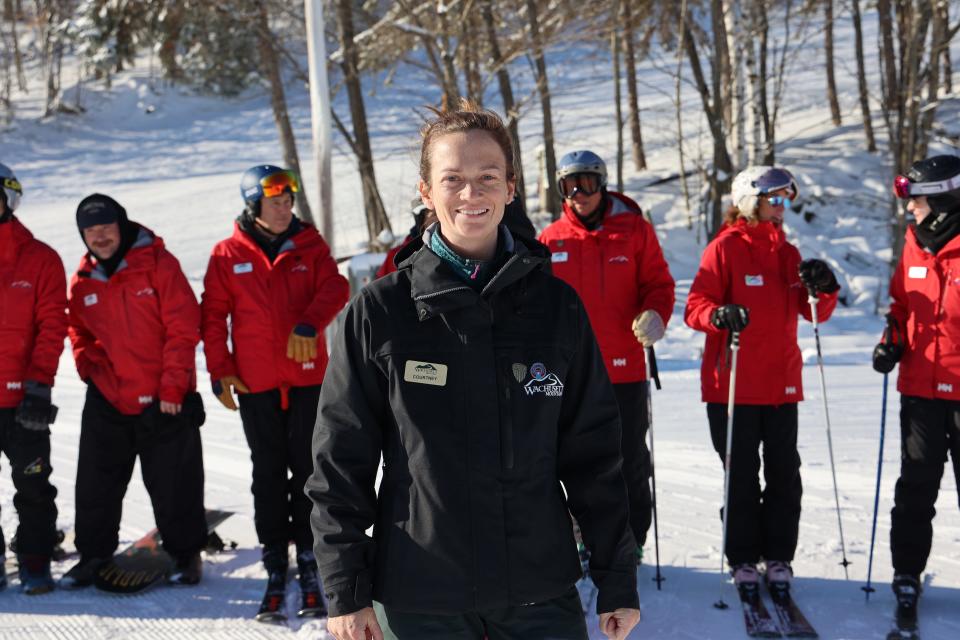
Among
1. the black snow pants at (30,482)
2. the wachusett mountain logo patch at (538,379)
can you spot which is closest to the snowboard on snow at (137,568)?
the black snow pants at (30,482)

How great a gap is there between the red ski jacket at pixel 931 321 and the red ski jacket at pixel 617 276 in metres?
1.09

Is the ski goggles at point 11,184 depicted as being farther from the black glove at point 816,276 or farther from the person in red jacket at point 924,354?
the person in red jacket at point 924,354

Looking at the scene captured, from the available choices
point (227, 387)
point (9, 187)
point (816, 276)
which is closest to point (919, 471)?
point (816, 276)

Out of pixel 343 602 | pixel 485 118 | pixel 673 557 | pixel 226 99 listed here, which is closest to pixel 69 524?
pixel 673 557

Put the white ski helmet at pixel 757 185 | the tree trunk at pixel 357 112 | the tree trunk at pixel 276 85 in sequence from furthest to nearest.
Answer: the tree trunk at pixel 276 85
the tree trunk at pixel 357 112
the white ski helmet at pixel 757 185

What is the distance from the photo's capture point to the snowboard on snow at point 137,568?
464 cm

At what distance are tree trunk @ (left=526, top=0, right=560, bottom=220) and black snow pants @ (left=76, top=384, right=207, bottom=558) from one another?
852cm

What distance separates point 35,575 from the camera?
15.4 feet

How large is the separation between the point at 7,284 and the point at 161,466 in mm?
1204

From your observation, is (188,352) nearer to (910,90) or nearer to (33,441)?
(33,441)

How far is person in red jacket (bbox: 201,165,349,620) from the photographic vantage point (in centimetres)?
450

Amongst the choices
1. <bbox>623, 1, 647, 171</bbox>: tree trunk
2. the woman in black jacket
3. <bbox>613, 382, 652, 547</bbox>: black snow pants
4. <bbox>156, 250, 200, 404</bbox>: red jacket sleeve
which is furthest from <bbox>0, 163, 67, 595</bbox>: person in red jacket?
<bbox>623, 1, 647, 171</bbox>: tree trunk

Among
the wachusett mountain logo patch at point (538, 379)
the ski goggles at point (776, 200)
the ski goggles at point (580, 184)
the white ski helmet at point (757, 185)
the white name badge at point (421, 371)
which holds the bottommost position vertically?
the wachusett mountain logo patch at point (538, 379)

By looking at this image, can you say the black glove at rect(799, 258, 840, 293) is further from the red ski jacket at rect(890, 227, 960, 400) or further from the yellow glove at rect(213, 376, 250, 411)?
the yellow glove at rect(213, 376, 250, 411)
